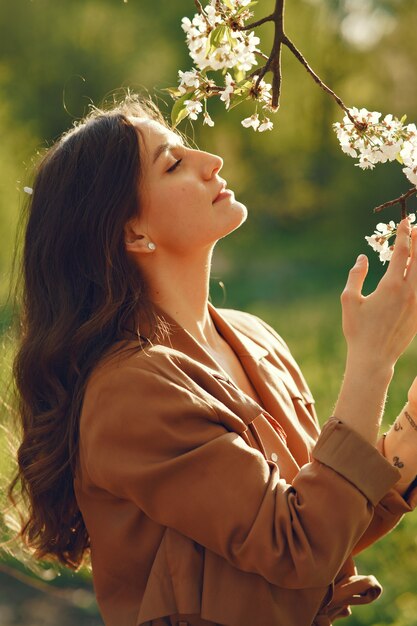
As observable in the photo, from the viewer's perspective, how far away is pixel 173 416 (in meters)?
1.54

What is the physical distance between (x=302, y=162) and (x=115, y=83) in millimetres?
2338

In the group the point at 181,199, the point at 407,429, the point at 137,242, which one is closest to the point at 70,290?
the point at 137,242

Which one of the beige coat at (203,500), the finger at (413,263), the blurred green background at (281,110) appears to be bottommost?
the beige coat at (203,500)

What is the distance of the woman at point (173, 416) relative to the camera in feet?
4.98

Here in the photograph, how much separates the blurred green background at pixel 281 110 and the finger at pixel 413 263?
535 centimetres

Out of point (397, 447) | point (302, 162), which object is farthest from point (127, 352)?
point (302, 162)

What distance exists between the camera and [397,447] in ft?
5.94

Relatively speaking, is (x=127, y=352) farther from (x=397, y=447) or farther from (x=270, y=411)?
(x=397, y=447)

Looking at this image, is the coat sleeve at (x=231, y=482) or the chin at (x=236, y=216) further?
the chin at (x=236, y=216)

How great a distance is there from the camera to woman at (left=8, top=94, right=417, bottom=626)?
4.98ft

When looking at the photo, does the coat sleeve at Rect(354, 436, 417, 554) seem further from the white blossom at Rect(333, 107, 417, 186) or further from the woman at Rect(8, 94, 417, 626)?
the white blossom at Rect(333, 107, 417, 186)

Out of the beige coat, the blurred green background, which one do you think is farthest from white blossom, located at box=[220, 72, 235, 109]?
the blurred green background

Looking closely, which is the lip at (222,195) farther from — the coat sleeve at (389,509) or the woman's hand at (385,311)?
the coat sleeve at (389,509)

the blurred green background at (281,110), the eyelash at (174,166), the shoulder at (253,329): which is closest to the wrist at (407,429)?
the shoulder at (253,329)
